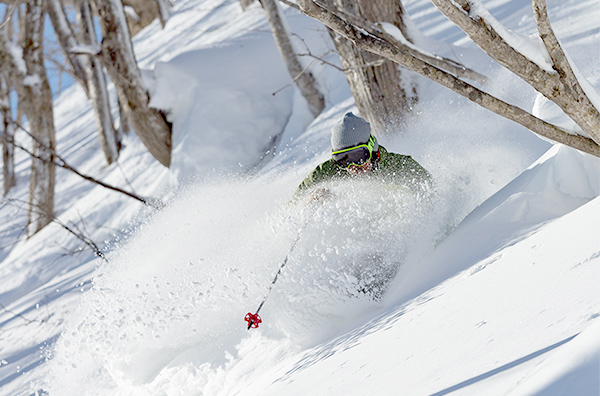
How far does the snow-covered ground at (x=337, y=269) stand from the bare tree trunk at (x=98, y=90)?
9.57ft

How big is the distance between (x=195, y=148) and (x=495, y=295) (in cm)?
661

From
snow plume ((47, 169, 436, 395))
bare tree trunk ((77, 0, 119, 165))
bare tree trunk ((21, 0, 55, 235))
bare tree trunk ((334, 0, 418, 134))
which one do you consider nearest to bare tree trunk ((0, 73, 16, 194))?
bare tree trunk ((21, 0, 55, 235))

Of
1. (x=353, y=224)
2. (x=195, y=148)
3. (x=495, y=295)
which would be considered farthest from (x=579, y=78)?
(x=195, y=148)

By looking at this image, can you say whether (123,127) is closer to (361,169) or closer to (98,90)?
(98,90)

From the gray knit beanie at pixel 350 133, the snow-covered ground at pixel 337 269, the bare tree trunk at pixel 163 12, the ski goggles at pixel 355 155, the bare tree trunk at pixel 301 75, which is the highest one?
the bare tree trunk at pixel 163 12

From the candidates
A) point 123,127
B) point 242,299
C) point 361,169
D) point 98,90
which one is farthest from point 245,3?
point 242,299

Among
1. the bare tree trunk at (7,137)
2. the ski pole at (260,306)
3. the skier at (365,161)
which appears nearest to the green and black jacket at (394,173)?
the skier at (365,161)

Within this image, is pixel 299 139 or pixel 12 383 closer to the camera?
pixel 12 383

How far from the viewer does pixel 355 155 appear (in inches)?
158

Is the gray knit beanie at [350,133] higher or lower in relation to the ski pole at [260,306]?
higher

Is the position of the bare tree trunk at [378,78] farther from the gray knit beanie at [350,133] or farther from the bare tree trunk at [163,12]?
the bare tree trunk at [163,12]

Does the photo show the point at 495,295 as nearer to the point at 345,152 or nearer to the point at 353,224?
the point at 353,224

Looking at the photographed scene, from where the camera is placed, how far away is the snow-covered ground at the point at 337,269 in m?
1.89

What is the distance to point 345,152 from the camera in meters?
4.05
